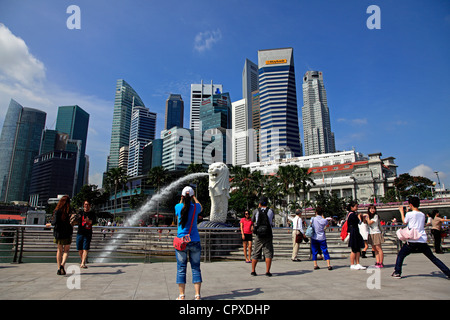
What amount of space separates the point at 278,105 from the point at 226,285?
17044 centimetres

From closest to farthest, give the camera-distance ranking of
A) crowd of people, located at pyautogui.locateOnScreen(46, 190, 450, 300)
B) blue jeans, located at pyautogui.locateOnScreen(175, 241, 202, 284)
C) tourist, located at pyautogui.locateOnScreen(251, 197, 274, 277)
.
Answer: blue jeans, located at pyautogui.locateOnScreen(175, 241, 202, 284) < crowd of people, located at pyautogui.locateOnScreen(46, 190, 450, 300) < tourist, located at pyautogui.locateOnScreen(251, 197, 274, 277)

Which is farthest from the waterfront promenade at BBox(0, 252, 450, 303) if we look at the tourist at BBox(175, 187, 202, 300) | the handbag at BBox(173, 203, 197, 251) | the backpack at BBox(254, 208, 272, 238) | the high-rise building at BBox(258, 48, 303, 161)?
the high-rise building at BBox(258, 48, 303, 161)

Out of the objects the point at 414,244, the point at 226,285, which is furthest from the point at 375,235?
the point at 226,285

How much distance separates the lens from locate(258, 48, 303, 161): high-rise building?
166m

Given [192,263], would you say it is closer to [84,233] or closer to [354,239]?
[84,233]

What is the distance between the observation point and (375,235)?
7938mm

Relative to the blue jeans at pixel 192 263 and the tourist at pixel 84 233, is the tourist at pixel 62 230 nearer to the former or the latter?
the tourist at pixel 84 233

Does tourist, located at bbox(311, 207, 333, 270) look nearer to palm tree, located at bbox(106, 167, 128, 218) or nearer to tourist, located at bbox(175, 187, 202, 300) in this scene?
tourist, located at bbox(175, 187, 202, 300)

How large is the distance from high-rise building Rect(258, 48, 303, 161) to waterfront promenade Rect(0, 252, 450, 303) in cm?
15448

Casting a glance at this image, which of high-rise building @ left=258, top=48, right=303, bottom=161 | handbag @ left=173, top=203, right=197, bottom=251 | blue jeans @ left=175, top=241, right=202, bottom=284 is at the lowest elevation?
blue jeans @ left=175, top=241, right=202, bottom=284

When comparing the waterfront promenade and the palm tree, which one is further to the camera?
the palm tree
